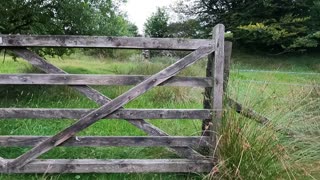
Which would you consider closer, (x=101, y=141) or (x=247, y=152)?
(x=247, y=152)

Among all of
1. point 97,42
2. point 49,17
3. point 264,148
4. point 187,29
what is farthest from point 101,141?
point 187,29

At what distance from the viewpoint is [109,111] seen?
3863 mm

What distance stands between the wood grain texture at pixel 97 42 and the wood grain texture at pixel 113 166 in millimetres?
1253

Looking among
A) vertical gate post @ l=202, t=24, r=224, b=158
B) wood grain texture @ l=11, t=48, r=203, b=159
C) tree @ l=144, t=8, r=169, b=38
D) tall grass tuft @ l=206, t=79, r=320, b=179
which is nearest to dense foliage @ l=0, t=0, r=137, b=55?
wood grain texture @ l=11, t=48, r=203, b=159

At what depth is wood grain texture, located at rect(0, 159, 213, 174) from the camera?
12.7 feet

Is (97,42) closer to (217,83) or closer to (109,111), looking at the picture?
(109,111)

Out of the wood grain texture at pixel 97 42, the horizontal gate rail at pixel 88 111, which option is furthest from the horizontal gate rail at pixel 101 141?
the wood grain texture at pixel 97 42

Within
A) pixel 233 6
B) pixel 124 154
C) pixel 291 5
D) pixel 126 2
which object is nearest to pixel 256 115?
pixel 124 154

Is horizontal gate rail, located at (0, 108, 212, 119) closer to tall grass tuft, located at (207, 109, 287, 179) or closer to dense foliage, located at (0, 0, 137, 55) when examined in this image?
tall grass tuft, located at (207, 109, 287, 179)

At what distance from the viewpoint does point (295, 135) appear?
4.09m

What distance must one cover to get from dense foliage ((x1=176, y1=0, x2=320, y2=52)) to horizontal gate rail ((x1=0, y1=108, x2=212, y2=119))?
21913 millimetres

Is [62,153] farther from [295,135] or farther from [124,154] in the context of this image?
[295,135]

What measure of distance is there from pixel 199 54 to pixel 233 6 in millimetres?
29125

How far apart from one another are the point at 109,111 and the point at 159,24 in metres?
30.1
